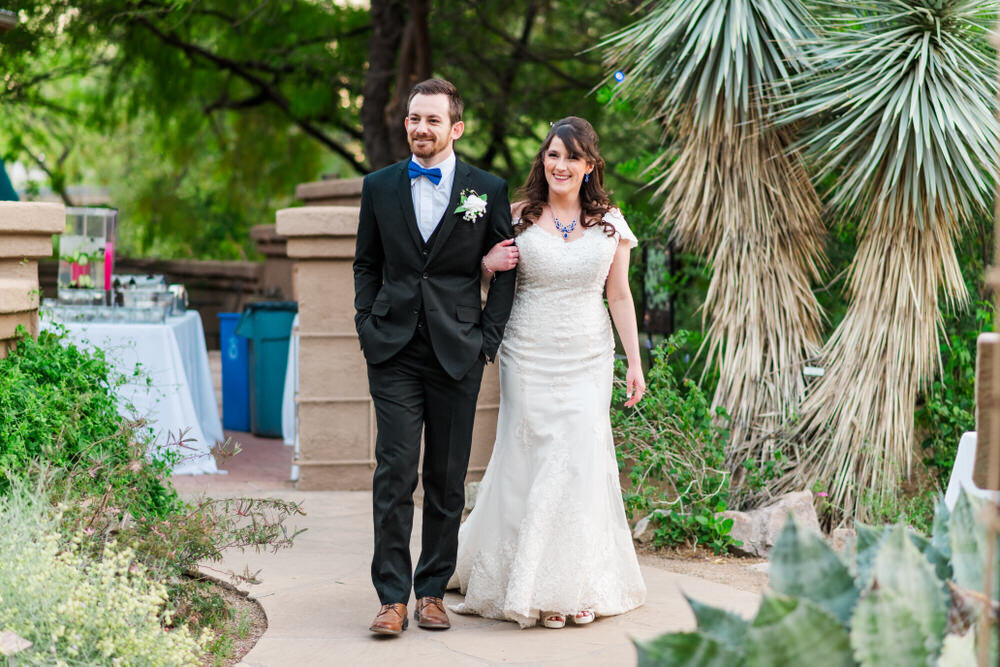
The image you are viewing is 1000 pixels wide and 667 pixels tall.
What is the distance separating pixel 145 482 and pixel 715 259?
338 cm

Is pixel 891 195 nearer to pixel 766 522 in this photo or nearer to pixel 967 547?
pixel 766 522

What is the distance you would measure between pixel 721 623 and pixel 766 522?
11.0ft

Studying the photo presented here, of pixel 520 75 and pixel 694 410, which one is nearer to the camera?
pixel 694 410

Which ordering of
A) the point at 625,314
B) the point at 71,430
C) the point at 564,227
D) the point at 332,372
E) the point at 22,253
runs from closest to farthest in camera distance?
the point at 564,227, the point at 625,314, the point at 71,430, the point at 22,253, the point at 332,372

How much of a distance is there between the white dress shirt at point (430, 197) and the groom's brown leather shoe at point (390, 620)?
1.33 m

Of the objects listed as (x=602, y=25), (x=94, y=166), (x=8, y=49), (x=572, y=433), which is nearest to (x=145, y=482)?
(x=572, y=433)


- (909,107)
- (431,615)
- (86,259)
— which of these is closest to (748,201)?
(909,107)

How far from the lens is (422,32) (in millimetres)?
10461

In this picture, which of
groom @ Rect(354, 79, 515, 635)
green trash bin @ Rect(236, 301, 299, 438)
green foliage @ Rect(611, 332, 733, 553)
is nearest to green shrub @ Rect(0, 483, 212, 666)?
groom @ Rect(354, 79, 515, 635)

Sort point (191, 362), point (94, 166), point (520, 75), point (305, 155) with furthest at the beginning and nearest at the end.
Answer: point (94, 166)
point (305, 155)
point (520, 75)
point (191, 362)

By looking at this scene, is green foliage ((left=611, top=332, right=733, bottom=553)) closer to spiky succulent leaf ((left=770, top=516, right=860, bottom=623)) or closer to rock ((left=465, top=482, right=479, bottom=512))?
rock ((left=465, top=482, right=479, bottom=512))

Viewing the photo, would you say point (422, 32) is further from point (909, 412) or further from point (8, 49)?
point (909, 412)

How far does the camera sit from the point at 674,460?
18.6 ft

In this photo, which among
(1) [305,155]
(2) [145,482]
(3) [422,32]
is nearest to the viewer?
(2) [145,482]
